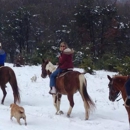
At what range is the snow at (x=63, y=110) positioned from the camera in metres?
8.25

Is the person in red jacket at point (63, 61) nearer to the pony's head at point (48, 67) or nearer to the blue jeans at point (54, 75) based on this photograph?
the blue jeans at point (54, 75)

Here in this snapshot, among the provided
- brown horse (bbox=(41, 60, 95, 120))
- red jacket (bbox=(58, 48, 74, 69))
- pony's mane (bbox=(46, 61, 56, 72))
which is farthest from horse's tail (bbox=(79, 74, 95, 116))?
pony's mane (bbox=(46, 61, 56, 72))

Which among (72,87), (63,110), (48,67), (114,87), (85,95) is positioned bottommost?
(63,110)

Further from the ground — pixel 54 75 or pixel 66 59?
pixel 66 59

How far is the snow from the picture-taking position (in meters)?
8.25

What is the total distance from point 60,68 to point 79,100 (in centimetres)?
300

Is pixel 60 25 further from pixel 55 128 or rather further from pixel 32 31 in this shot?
pixel 55 128

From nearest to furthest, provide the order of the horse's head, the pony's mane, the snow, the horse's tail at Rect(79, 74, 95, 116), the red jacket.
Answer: the snow, the horse's head, the horse's tail at Rect(79, 74, 95, 116), the red jacket, the pony's mane

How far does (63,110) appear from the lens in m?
10.9

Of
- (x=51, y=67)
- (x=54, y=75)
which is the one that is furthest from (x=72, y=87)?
(x=51, y=67)

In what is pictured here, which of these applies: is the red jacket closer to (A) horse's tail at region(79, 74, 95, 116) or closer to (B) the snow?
(A) horse's tail at region(79, 74, 95, 116)

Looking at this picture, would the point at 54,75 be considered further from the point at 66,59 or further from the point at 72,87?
the point at 72,87

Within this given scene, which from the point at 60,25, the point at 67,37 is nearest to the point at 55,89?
the point at 67,37

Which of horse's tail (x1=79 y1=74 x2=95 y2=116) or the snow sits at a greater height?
horse's tail (x1=79 y1=74 x2=95 y2=116)
